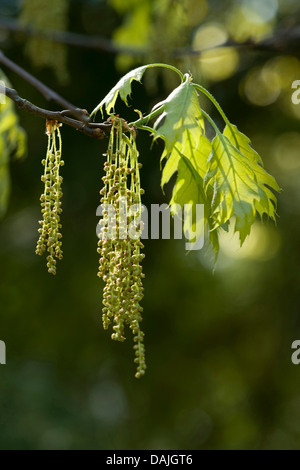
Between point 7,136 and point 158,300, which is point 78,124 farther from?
point 158,300

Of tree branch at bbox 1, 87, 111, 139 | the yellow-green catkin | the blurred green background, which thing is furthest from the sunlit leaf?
the blurred green background

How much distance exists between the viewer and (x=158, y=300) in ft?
17.2

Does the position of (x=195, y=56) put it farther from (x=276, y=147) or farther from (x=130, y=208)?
(x=276, y=147)

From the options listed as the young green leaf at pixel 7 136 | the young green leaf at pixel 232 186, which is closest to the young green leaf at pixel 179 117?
the young green leaf at pixel 232 186

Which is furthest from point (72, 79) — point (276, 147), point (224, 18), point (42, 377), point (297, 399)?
point (297, 399)

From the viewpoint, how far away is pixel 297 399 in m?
5.66

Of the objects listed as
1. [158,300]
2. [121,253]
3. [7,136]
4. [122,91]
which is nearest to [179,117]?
[122,91]

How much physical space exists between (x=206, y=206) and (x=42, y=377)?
4.25 m

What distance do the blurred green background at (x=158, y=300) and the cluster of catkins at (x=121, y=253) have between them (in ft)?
10.1

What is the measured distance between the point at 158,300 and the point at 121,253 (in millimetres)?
4068

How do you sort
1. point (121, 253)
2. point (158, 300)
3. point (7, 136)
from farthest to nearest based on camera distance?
point (158, 300)
point (7, 136)
point (121, 253)

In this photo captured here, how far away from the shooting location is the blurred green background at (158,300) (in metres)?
4.68

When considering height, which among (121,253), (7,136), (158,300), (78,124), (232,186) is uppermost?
(7,136)

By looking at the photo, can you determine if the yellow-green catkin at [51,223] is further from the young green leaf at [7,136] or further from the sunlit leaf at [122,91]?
the young green leaf at [7,136]
